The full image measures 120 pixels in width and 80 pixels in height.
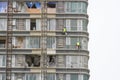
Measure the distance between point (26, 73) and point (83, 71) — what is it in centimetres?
803

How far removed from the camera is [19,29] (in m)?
128

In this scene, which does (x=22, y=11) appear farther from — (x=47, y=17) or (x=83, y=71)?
(x=83, y=71)

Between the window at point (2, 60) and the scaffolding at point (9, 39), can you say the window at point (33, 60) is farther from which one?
the window at point (2, 60)

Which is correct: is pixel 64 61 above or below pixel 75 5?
below

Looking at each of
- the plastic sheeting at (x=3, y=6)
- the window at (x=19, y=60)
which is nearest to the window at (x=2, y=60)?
the window at (x=19, y=60)

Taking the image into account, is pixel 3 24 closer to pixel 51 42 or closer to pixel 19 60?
pixel 19 60

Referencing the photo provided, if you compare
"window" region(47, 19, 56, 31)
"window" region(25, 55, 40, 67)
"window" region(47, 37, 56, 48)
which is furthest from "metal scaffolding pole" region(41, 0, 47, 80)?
"window" region(25, 55, 40, 67)

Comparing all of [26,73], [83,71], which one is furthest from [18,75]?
[83,71]

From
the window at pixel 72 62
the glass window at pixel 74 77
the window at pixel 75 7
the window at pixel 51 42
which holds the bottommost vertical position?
the glass window at pixel 74 77

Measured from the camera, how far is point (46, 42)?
127 meters

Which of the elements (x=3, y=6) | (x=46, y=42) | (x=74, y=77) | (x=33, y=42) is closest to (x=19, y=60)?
(x=33, y=42)

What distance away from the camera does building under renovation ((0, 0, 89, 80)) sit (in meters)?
126

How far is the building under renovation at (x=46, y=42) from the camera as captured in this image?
12575cm

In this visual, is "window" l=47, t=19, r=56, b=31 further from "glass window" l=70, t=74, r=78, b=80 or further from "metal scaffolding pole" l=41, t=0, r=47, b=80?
"glass window" l=70, t=74, r=78, b=80
